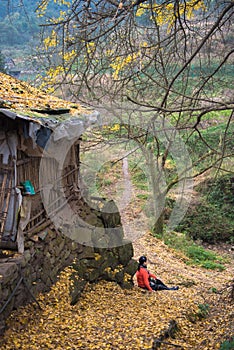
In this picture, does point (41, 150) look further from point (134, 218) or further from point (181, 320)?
point (134, 218)

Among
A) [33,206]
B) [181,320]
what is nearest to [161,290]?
[181,320]

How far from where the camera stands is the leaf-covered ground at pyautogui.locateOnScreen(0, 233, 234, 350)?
6.34m

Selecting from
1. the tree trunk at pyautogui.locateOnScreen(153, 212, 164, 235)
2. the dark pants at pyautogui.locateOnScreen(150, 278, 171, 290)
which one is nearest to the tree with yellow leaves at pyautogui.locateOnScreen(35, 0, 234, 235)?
the dark pants at pyautogui.locateOnScreen(150, 278, 171, 290)

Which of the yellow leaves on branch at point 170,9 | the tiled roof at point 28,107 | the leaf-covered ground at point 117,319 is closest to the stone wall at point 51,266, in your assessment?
the leaf-covered ground at point 117,319

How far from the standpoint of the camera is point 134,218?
18.8 m

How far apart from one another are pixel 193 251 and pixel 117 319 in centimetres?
906

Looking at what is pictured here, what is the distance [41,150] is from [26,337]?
10.8 feet

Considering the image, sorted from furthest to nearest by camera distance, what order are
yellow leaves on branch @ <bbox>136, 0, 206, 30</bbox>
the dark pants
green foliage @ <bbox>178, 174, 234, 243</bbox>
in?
green foliage @ <bbox>178, 174, 234, 243</bbox>, the dark pants, yellow leaves on branch @ <bbox>136, 0, 206, 30</bbox>

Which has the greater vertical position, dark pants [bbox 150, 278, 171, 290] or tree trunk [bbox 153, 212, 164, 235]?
tree trunk [bbox 153, 212, 164, 235]

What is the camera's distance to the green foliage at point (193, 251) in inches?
589

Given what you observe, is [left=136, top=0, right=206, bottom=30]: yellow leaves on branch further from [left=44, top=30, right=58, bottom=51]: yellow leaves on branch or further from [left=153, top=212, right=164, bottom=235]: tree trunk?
[left=153, top=212, right=164, bottom=235]: tree trunk

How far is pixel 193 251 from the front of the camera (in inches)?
637

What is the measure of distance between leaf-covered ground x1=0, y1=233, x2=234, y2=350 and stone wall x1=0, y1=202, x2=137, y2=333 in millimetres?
205

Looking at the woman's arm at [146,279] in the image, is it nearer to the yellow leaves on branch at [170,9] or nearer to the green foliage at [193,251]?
the green foliage at [193,251]
